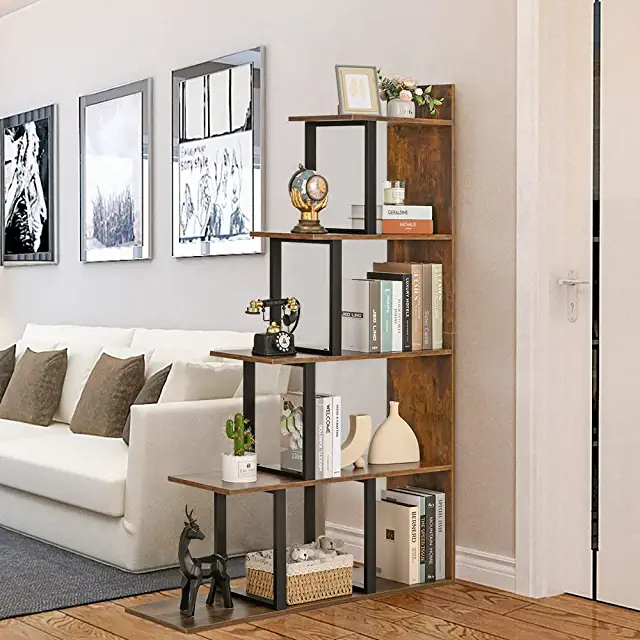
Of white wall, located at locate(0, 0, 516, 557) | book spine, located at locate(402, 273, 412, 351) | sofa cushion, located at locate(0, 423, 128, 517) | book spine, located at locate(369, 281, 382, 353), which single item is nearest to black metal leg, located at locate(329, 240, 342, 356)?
book spine, located at locate(369, 281, 382, 353)

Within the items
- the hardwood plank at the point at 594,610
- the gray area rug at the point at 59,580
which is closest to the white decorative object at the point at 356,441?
the gray area rug at the point at 59,580

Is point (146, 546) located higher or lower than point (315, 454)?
A: lower

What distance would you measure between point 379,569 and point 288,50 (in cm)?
213

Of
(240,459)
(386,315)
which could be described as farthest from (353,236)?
(240,459)

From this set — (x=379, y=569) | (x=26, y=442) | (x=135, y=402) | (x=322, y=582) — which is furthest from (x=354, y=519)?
(x=26, y=442)

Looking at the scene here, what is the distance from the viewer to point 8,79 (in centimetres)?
701

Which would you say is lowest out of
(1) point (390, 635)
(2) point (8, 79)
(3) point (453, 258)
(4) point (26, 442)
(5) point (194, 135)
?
(1) point (390, 635)

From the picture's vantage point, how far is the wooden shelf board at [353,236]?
362 centimetres

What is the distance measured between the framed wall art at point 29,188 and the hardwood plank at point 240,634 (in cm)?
355

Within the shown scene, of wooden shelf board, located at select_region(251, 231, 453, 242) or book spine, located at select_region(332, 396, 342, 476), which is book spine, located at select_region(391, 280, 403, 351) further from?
book spine, located at select_region(332, 396, 342, 476)

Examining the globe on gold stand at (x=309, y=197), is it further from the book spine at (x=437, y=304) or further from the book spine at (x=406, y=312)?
the book spine at (x=437, y=304)

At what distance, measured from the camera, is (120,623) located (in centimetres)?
348

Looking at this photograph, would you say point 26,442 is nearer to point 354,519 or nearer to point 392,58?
point 354,519

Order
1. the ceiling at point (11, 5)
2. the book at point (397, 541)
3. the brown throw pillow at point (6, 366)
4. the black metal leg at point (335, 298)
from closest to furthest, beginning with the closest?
1. the black metal leg at point (335, 298)
2. the book at point (397, 541)
3. the brown throw pillow at point (6, 366)
4. the ceiling at point (11, 5)
